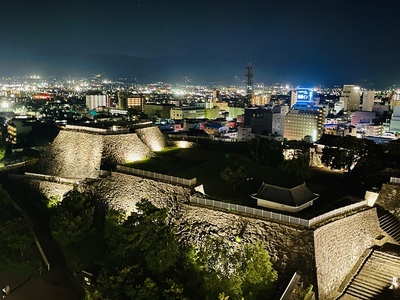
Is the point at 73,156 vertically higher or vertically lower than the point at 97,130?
lower

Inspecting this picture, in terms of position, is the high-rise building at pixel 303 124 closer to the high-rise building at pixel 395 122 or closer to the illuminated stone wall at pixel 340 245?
the high-rise building at pixel 395 122

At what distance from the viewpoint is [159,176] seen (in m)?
21.9

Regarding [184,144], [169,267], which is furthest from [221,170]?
[169,267]

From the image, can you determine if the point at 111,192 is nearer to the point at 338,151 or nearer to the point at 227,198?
the point at 227,198

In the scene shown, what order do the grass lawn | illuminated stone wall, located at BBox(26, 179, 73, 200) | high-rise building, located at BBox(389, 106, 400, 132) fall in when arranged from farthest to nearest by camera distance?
1. high-rise building, located at BBox(389, 106, 400, 132)
2. illuminated stone wall, located at BBox(26, 179, 73, 200)
3. the grass lawn

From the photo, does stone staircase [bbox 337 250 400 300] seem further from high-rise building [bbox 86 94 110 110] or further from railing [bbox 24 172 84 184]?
high-rise building [bbox 86 94 110 110]

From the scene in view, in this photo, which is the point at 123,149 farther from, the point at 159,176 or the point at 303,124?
the point at 303,124

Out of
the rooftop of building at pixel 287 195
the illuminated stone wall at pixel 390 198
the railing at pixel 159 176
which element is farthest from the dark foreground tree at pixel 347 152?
the railing at pixel 159 176

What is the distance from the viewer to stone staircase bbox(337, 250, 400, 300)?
15062 millimetres

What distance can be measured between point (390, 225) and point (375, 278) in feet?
13.0

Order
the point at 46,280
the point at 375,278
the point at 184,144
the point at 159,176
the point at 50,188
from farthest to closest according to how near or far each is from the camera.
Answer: the point at 184,144 → the point at 50,188 → the point at 159,176 → the point at 46,280 → the point at 375,278

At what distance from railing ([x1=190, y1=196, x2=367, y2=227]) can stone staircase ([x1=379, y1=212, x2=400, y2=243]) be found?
121 centimetres

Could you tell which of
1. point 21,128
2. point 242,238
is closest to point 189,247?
point 242,238

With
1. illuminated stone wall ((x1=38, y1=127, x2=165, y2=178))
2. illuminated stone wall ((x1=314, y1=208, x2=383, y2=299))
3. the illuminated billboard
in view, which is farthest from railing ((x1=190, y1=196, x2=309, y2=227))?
the illuminated billboard
